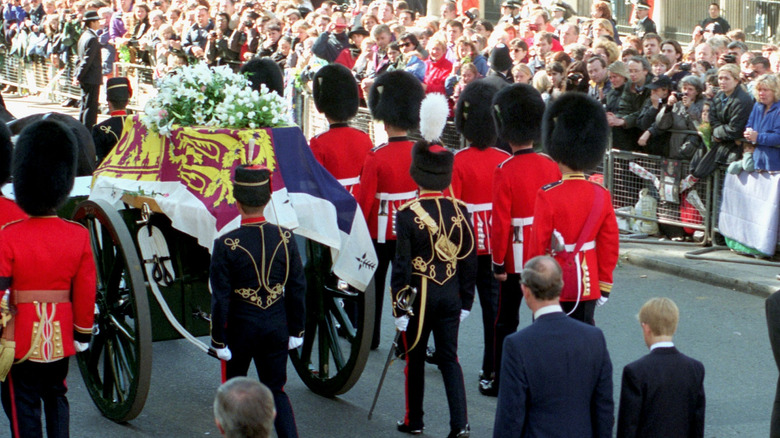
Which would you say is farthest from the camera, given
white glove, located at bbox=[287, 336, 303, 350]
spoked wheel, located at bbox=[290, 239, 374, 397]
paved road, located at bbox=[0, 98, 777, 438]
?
spoked wheel, located at bbox=[290, 239, 374, 397]

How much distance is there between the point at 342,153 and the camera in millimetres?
7605

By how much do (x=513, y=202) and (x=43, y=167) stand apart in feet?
8.59

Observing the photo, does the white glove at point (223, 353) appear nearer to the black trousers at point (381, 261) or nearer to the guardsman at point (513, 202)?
the guardsman at point (513, 202)

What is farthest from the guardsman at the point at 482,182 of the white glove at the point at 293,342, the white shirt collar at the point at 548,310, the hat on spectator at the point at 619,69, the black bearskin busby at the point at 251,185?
the hat on spectator at the point at 619,69

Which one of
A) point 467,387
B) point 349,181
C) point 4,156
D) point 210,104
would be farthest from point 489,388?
point 4,156

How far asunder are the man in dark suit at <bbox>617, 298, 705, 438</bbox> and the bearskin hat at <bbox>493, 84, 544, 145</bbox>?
2.33 m

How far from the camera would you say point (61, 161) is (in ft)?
18.2

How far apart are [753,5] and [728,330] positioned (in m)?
14.9

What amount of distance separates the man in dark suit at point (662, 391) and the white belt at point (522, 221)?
207 centimetres

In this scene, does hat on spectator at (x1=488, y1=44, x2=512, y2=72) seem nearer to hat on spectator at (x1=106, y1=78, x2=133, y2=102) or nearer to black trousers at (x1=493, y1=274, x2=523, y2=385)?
hat on spectator at (x1=106, y1=78, x2=133, y2=102)

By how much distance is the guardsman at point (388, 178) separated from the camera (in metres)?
7.16

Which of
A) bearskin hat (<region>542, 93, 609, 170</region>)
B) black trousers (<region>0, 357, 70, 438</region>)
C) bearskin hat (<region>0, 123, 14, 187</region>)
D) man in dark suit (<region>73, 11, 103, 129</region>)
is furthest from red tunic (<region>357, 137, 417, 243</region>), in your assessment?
man in dark suit (<region>73, 11, 103, 129</region>)

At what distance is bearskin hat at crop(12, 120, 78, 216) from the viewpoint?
5.37 meters

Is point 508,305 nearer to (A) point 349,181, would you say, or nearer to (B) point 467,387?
(B) point 467,387
